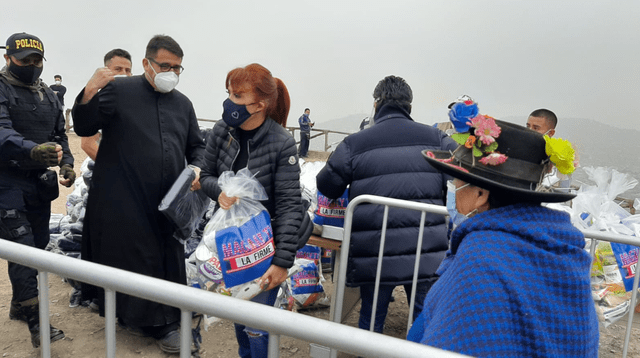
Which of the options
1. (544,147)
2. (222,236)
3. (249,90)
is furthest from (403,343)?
(249,90)

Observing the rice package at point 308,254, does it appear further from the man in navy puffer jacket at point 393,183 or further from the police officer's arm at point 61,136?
the police officer's arm at point 61,136

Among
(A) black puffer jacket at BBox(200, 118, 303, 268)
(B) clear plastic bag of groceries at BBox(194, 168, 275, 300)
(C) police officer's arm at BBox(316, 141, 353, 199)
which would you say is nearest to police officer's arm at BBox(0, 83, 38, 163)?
(A) black puffer jacket at BBox(200, 118, 303, 268)

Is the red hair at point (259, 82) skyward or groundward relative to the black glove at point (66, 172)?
skyward

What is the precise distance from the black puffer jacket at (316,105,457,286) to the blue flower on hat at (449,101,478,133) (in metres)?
1.15

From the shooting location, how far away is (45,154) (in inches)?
103

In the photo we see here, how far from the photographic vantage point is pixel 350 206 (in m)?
2.36

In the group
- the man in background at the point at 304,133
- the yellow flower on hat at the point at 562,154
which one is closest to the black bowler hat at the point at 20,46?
the yellow flower on hat at the point at 562,154

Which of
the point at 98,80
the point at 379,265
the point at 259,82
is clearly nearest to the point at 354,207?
the point at 379,265

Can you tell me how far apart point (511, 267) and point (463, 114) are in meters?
0.49

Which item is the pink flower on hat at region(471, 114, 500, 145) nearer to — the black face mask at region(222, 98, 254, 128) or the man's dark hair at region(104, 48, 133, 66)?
the black face mask at region(222, 98, 254, 128)

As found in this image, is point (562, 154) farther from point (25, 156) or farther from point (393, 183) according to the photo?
point (25, 156)

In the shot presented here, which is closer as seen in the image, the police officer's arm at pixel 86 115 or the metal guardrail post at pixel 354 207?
the metal guardrail post at pixel 354 207

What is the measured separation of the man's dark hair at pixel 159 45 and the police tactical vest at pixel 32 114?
0.95 metres

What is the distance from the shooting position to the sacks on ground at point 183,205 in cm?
248
